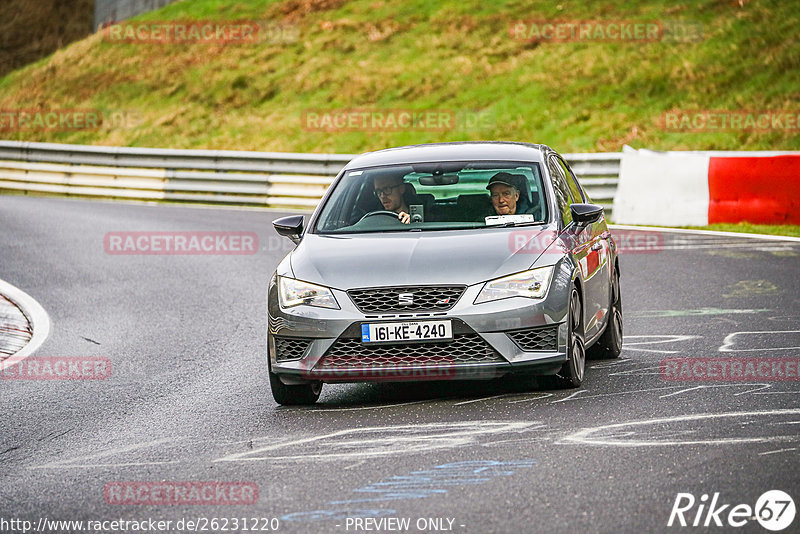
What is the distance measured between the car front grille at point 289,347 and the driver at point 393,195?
54.4 inches

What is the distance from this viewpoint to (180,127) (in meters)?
38.5

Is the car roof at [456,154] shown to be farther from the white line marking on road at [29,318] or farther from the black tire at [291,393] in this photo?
the white line marking on road at [29,318]

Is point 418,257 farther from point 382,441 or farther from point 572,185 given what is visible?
point 572,185

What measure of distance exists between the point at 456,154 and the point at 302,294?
203cm

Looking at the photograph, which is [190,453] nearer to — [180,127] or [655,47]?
[655,47]

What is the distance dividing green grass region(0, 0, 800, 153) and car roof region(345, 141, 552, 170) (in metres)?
17.5

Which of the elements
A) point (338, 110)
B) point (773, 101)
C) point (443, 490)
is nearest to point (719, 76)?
point (773, 101)

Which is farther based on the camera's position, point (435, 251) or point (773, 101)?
point (773, 101)

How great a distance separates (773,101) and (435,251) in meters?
22.1

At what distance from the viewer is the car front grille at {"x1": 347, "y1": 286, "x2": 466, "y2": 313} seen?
25.2 ft

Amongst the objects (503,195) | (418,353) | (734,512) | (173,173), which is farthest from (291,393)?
(173,173)

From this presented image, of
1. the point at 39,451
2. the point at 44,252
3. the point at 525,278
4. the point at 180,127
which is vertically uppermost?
the point at 525,278

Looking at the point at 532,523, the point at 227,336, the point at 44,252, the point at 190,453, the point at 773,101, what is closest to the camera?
the point at 532,523

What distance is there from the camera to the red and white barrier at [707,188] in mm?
18625
